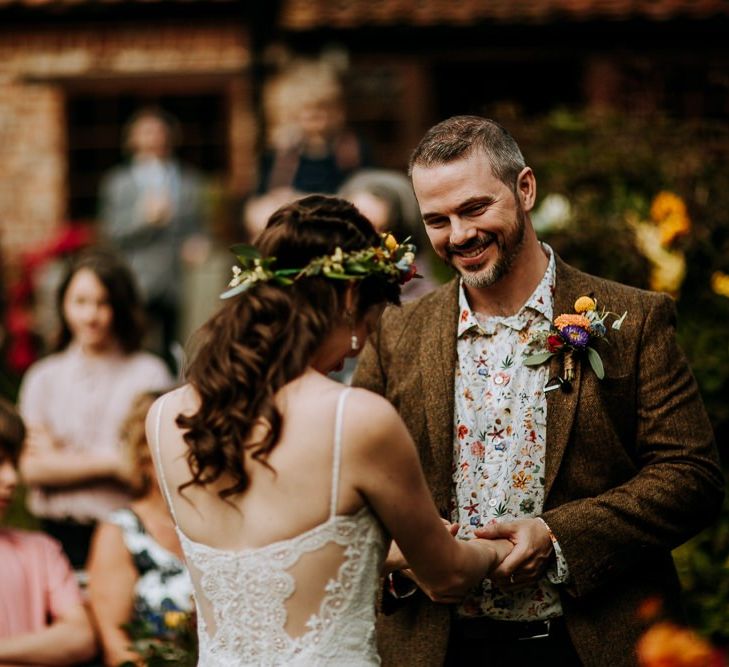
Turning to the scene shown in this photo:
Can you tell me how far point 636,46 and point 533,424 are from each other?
10.5 metres

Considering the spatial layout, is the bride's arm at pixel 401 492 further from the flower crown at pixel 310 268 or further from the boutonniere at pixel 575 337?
the boutonniere at pixel 575 337

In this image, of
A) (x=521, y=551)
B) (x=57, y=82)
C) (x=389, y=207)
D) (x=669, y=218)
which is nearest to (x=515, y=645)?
(x=521, y=551)

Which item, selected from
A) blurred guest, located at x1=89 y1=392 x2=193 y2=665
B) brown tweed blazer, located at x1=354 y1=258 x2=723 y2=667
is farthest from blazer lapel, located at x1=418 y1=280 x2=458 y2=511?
blurred guest, located at x1=89 y1=392 x2=193 y2=665

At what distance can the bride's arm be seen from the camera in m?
2.80

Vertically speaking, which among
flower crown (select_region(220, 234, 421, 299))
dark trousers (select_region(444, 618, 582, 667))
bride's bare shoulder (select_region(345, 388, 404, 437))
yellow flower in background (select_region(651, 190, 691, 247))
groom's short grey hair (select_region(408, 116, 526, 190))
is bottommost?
dark trousers (select_region(444, 618, 582, 667))

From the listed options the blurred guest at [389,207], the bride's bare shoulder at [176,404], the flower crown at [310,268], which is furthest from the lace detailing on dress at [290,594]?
the blurred guest at [389,207]

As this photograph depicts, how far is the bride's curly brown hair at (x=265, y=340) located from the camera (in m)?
2.86

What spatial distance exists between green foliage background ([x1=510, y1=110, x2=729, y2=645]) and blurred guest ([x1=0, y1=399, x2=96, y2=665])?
2.48m

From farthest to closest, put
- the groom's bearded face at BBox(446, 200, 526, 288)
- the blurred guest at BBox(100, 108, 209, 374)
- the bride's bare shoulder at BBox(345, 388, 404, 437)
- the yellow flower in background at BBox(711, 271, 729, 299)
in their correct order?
the blurred guest at BBox(100, 108, 209, 374), the yellow flower in background at BBox(711, 271, 729, 299), the groom's bearded face at BBox(446, 200, 526, 288), the bride's bare shoulder at BBox(345, 388, 404, 437)

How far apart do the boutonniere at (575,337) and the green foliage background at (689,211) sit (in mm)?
2210

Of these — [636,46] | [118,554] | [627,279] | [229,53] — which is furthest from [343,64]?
[118,554]

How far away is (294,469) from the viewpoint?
9.30 ft

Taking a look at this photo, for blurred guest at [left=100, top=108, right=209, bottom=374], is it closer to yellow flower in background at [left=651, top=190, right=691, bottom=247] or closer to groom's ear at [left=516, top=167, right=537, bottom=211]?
yellow flower in background at [left=651, top=190, right=691, bottom=247]

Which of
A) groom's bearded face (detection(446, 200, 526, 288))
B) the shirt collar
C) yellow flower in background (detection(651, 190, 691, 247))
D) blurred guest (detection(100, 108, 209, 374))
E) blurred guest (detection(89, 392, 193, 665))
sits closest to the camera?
groom's bearded face (detection(446, 200, 526, 288))
